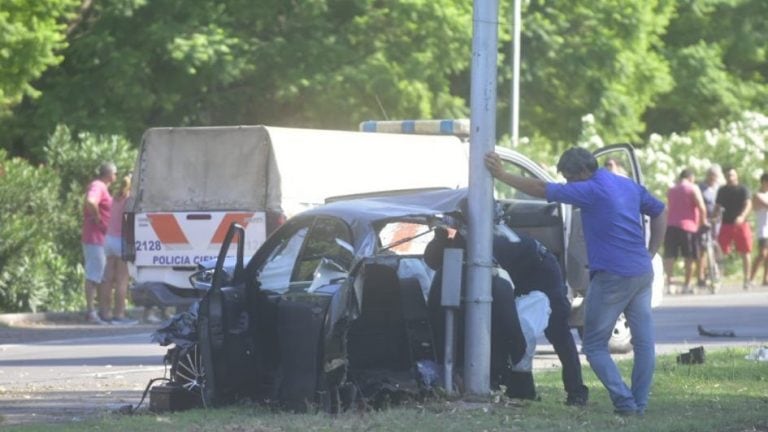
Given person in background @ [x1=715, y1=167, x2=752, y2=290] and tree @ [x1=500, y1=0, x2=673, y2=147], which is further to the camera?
tree @ [x1=500, y1=0, x2=673, y2=147]

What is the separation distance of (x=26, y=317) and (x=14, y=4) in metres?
5.66

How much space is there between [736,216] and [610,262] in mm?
15988

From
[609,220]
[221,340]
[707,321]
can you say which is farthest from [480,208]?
[707,321]

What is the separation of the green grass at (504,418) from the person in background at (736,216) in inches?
562

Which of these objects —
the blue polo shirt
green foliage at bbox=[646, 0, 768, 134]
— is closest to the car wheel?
the blue polo shirt

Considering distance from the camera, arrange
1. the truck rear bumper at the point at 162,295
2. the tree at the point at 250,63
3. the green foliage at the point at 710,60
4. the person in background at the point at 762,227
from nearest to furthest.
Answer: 1. the truck rear bumper at the point at 162,295
2. the person in background at the point at 762,227
3. the tree at the point at 250,63
4. the green foliage at the point at 710,60

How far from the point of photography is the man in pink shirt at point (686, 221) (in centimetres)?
2372

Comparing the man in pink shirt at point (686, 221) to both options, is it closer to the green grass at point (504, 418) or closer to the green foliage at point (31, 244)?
the green foliage at point (31, 244)

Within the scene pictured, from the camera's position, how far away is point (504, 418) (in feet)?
29.9

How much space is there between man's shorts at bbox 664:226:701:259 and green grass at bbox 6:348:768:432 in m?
13.0

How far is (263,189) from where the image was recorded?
1568 centimetres

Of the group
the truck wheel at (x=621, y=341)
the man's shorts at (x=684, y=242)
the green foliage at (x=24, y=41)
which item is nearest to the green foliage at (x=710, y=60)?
the man's shorts at (x=684, y=242)

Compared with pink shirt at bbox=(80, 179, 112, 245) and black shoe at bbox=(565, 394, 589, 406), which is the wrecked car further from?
pink shirt at bbox=(80, 179, 112, 245)

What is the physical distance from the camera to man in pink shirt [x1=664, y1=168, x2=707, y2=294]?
23.7 metres
